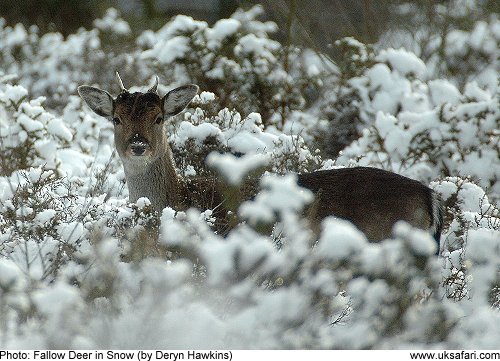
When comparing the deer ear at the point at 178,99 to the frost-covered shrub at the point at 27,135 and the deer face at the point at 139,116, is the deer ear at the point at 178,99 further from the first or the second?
the frost-covered shrub at the point at 27,135

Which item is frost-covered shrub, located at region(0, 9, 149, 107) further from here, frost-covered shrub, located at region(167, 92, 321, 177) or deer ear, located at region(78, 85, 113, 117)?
deer ear, located at region(78, 85, 113, 117)

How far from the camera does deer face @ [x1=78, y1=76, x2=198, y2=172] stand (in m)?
7.27

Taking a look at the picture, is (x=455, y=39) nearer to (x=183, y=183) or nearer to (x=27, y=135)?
(x=27, y=135)

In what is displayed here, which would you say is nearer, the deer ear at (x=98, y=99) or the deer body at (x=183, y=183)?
the deer body at (x=183, y=183)

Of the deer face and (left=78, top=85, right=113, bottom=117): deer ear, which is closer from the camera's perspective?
the deer face

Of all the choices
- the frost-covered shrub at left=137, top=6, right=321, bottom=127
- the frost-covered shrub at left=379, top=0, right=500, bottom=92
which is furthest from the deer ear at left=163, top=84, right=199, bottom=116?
the frost-covered shrub at left=379, top=0, right=500, bottom=92

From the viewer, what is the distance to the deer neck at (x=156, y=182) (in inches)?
286

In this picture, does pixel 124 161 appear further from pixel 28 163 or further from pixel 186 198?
pixel 28 163

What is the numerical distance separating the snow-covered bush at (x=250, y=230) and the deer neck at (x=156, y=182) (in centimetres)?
28

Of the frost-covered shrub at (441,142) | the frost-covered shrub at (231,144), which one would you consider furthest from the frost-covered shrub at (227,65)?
the frost-covered shrub at (231,144)

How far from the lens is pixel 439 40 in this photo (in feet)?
47.3

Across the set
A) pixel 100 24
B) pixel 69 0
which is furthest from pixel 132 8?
pixel 100 24

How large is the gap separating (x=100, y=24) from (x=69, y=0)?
702 cm

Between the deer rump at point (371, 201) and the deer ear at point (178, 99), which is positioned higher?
the deer ear at point (178, 99)
